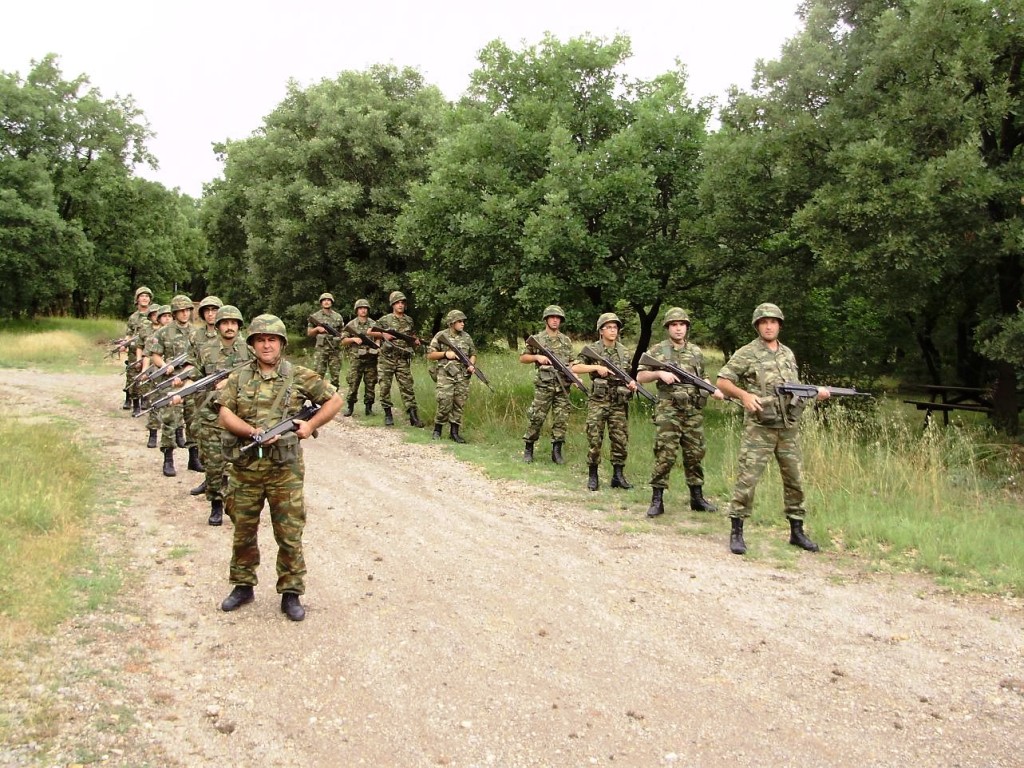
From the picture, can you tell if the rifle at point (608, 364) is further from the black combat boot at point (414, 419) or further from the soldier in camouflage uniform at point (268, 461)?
the black combat boot at point (414, 419)

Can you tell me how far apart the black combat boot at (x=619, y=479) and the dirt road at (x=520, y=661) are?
79.8 inches

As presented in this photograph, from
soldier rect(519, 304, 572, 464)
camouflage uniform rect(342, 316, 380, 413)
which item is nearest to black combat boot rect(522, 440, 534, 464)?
soldier rect(519, 304, 572, 464)

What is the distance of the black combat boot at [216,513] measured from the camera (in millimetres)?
7219

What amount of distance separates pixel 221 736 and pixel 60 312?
1717 inches

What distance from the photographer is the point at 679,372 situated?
776 centimetres

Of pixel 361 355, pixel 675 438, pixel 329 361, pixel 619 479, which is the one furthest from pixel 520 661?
pixel 329 361

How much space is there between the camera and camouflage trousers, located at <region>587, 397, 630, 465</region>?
9258 mm

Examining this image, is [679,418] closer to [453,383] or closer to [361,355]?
[453,383]

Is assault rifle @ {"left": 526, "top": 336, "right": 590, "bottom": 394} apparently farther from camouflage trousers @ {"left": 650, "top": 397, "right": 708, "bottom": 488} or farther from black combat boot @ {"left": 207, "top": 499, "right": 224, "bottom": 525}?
black combat boot @ {"left": 207, "top": 499, "right": 224, "bottom": 525}

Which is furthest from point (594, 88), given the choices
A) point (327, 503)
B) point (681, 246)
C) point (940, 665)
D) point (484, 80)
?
point (940, 665)

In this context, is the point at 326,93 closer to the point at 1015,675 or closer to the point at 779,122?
the point at 779,122

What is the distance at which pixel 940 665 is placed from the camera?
454cm

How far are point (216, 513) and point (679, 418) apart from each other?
4901 millimetres

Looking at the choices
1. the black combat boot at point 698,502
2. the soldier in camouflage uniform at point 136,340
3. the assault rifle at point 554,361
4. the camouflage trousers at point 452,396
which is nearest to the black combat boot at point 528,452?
the assault rifle at point 554,361
